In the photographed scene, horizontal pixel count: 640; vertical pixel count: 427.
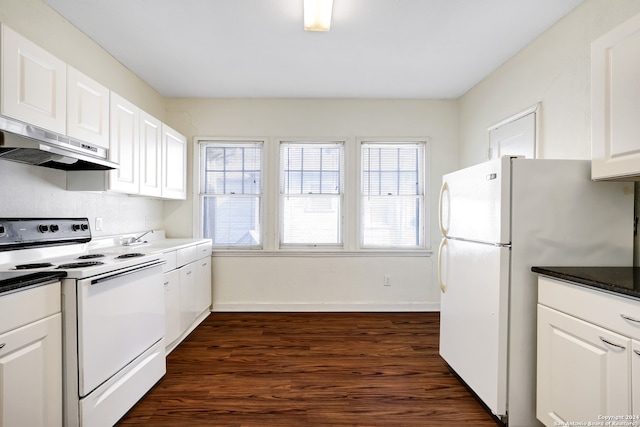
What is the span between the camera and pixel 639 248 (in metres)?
1.76

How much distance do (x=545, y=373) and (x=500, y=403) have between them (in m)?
0.31

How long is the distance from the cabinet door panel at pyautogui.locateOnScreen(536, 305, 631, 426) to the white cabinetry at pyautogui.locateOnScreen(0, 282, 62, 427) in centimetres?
244

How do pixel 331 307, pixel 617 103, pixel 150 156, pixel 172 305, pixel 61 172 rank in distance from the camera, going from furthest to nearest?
pixel 331 307 → pixel 150 156 → pixel 172 305 → pixel 61 172 → pixel 617 103

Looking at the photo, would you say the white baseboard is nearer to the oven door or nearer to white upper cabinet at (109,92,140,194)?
the oven door

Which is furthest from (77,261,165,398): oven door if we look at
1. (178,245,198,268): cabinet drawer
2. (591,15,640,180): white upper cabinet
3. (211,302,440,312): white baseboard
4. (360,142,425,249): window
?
(591,15,640,180): white upper cabinet

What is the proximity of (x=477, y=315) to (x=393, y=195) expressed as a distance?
210 centimetres

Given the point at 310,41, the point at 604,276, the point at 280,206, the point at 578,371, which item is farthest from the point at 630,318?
the point at 280,206

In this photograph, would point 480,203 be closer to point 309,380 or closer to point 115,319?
point 309,380

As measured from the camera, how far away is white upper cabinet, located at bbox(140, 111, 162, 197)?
272 centimetres

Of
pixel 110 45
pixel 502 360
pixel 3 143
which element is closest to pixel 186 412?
pixel 3 143

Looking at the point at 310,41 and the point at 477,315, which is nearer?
the point at 477,315

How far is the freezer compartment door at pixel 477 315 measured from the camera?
1.73 m

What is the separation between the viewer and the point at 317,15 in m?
2.14

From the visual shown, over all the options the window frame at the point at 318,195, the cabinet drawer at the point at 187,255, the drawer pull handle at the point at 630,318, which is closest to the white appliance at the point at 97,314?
the cabinet drawer at the point at 187,255
